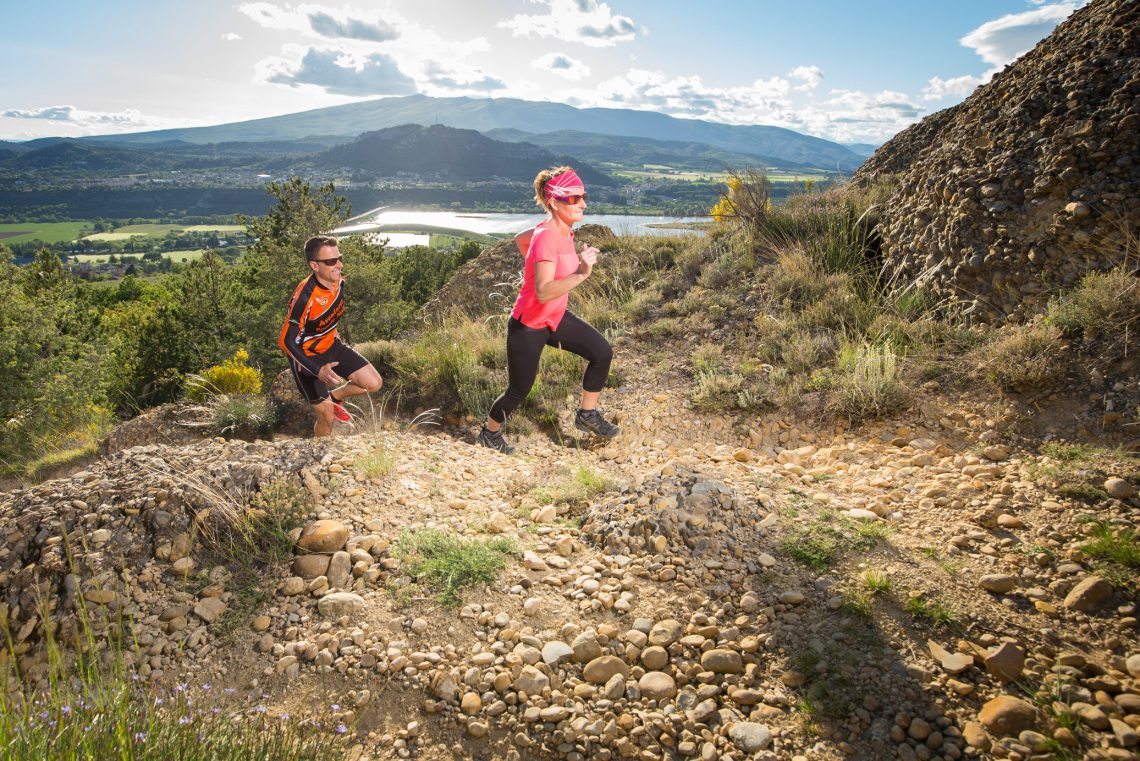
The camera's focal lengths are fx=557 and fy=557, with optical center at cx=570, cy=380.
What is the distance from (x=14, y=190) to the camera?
135125mm

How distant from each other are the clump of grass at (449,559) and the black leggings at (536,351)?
1903 mm

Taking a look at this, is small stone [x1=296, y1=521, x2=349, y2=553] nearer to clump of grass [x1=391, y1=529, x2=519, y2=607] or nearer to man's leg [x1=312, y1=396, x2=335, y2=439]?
clump of grass [x1=391, y1=529, x2=519, y2=607]

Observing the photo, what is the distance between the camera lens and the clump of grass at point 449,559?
2980mm

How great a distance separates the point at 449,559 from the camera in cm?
312

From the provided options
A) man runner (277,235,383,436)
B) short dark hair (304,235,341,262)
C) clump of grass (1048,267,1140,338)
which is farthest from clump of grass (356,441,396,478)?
clump of grass (1048,267,1140,338)

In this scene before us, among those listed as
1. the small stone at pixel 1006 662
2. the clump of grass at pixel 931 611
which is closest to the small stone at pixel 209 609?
the clump of grass at pixel 931 611

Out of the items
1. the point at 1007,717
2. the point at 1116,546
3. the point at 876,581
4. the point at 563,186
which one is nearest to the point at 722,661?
the point at 876,581

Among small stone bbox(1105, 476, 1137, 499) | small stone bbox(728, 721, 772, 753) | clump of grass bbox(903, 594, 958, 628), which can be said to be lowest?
small stone bbox(728, 721, 772, 753)

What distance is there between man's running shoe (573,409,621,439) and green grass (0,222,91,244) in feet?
393

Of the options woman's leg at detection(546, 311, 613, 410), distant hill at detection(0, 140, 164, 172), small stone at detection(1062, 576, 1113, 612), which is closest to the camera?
small stone at detection(1062, 576, 1113, 612)

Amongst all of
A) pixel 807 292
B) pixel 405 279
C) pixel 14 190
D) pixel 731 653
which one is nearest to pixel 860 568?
pixel 731 653

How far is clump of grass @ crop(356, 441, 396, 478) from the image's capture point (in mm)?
3965

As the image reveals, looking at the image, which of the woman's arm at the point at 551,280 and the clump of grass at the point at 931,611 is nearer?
the clump of grass at the point at 931,611

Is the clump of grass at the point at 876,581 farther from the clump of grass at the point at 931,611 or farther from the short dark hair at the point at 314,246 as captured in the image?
the short dark hair at the point at 314,246
